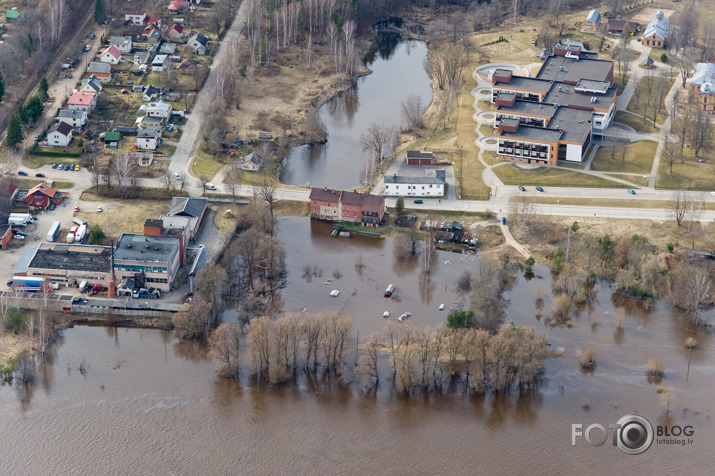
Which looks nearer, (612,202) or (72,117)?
(612,202)

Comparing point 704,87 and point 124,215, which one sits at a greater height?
point 704,87

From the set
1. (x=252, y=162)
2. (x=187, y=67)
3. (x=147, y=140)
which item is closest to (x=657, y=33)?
(x=187, y=67)

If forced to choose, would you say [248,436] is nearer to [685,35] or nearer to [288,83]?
[288,83]

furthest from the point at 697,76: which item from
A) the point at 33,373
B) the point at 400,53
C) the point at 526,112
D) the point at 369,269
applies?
the point at 33,373

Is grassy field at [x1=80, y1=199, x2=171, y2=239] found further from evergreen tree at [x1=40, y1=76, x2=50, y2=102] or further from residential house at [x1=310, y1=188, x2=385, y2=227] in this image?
evergreen tree at [x1=40, y1=76, x2=50, y2=102]

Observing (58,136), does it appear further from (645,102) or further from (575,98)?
(645,102)

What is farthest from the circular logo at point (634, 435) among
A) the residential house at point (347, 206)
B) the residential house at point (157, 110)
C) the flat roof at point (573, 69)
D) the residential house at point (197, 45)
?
the residential house at point (197, 45)

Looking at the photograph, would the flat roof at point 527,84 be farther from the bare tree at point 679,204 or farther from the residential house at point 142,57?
the residential house at point 142,57
